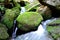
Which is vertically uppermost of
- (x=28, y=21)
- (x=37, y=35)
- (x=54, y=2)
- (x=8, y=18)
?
(x=54, y=2)

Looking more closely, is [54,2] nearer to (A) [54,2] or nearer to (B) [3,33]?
(A) [54,2]

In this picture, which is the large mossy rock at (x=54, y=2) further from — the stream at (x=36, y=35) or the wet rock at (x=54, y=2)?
the stream at (x=36, y=35)

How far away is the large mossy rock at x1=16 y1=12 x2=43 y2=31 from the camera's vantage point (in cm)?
837

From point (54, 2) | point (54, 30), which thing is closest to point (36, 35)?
point (54, 30)

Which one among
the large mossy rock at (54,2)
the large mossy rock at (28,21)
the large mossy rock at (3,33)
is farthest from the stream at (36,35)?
the large mossy rock at (54,2)

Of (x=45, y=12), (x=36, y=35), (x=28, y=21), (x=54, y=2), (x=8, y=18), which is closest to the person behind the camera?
(x=36, y=35)

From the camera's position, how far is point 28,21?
28.5ft

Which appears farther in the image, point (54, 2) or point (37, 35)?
point (54, 2)

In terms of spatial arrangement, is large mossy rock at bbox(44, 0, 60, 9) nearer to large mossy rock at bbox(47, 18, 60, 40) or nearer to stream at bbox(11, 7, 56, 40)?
large mossy rock at bbox(47, 18, 60, 40)

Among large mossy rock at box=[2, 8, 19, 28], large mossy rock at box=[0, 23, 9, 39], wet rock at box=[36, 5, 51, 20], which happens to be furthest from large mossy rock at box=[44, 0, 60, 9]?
large mossy rock at box=[0, 23, 9, 39]

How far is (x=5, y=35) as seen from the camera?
23.8ft

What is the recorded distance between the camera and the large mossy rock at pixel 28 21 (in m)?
8.37

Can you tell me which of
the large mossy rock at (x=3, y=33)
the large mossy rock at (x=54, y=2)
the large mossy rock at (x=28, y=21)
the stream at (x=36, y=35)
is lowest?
the stream at (x=36, y=35)

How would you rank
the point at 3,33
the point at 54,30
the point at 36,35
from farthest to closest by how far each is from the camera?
the point at 36,35
the point at 54,30
the point at 3,33
